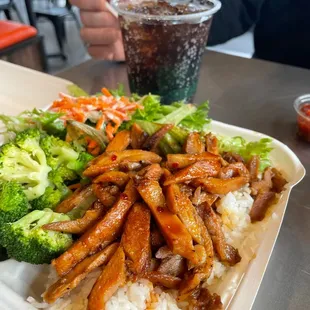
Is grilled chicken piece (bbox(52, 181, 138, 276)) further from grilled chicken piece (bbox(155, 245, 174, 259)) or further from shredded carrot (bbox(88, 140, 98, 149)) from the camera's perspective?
shredded carrot (bbox(88, 140, 98, 149))

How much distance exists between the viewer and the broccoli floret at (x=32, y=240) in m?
1.04

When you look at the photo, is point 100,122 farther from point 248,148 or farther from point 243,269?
point 243,269

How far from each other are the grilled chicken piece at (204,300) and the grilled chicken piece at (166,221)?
0.30ft

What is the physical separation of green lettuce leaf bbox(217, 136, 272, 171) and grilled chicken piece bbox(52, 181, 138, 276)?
1.76 feet

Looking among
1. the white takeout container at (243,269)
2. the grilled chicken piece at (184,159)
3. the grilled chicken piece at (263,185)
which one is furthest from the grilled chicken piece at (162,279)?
the grilled chicken piece at (263,185)

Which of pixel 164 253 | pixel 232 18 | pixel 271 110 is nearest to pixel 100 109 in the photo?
pixel 164 253

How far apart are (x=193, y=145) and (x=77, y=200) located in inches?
17.2

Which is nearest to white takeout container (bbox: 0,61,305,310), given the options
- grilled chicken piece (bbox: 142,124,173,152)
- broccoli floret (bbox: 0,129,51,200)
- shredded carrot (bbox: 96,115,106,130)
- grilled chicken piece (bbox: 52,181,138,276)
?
grilled chicken piece (bbox: 52,181,138,276)

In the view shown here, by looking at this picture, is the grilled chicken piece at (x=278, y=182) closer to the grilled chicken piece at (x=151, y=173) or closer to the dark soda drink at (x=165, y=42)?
the grilled chicken piece at (x=151, y=173)

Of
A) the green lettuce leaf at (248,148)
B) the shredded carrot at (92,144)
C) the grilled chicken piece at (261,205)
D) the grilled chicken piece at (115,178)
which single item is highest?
the grilled chicken piece at (115,178)

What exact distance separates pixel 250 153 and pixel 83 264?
0.77 metres

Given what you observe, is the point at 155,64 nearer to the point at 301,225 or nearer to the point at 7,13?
the point at 301,225

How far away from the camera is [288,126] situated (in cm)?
198

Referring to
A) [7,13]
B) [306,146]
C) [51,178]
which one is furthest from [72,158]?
[7,13]
